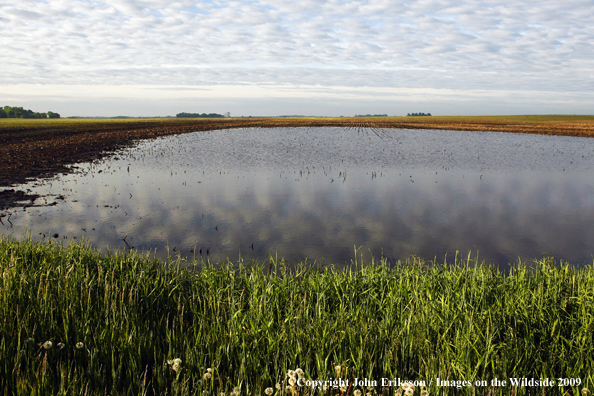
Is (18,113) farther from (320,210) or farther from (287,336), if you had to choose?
(287,336)

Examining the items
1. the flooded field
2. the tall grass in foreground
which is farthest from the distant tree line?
the tall grass in foreground

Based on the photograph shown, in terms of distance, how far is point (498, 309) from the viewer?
16.1ft

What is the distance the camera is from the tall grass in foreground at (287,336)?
350 cm

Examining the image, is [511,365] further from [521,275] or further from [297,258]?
[297,258]

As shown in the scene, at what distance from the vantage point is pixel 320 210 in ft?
41.0

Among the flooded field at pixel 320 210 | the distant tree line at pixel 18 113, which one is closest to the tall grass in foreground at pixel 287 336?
the flooded field at pixel 320 210

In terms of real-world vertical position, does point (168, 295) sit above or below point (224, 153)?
below

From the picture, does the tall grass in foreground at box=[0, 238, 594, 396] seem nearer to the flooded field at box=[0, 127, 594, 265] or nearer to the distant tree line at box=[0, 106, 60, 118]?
the flooded field at box=[0, 127, 594, 265]

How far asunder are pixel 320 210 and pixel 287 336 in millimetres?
8433

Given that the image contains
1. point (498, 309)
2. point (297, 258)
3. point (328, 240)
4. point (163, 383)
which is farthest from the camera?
point (328, 240)

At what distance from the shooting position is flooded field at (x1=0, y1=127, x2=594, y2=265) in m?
9.34

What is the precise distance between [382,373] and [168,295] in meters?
3.49

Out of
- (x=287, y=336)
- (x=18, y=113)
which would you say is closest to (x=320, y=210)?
(x=287, y=336)

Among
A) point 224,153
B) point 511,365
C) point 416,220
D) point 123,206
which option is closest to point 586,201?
point 416,220
